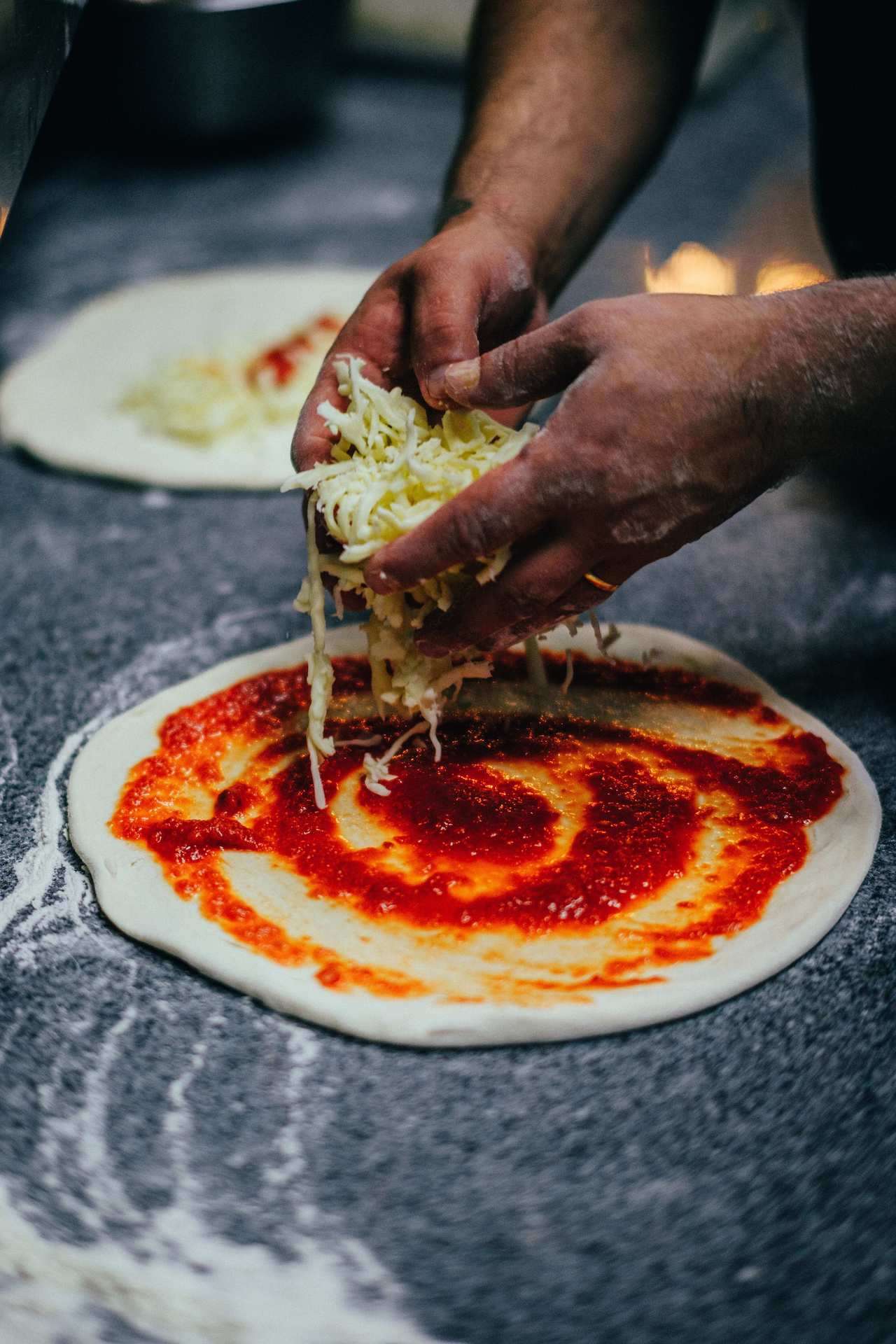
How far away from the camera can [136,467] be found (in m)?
2.81

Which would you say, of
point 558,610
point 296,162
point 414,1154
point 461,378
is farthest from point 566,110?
point 296,162

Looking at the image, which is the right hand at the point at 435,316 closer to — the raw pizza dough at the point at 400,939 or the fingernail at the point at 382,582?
the fingernail at the point at 382,582

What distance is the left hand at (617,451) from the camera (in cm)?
155

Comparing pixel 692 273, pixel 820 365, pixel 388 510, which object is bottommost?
pixel 692 273

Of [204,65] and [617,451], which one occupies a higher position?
[617,451]

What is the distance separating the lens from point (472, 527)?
61.9 inches

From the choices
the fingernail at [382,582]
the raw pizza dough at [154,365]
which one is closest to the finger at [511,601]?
the fingernail at [382,582]

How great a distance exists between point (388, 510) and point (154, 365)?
5.57 ft

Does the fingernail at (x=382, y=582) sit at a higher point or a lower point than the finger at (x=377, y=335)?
lower

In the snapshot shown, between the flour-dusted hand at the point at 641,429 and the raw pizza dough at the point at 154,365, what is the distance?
125 centimetres

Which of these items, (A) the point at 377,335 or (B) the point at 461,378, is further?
(A) the point at 377,335

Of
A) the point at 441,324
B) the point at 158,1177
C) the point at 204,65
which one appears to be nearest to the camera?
the point at 158,1177

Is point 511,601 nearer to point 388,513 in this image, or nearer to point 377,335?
point 388,513

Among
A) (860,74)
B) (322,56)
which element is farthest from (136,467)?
(322,56)
